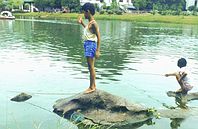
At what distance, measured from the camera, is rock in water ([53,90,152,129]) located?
10.4 m

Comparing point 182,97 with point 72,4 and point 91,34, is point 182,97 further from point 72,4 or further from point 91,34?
point 72,4

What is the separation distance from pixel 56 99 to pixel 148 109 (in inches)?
124

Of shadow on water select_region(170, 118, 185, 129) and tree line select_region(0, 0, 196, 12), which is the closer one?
shadow on water select_region(170, 118, 185, 129)

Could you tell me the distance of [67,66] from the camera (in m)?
18.9

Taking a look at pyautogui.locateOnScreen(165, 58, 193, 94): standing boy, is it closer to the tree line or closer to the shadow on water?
the shadow on water

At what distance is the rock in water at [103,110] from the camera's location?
408 inches

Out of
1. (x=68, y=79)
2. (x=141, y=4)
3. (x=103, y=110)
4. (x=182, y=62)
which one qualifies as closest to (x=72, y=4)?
(x=141, y=4)

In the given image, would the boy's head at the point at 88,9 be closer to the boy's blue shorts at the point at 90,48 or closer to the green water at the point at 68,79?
the boy's blue shorts at the point at 90,48

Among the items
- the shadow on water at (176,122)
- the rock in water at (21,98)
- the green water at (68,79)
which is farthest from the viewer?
the rock in water at (21,98)

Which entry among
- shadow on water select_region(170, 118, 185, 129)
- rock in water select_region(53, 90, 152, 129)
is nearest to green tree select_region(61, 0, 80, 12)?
rock in water select_region(53, 90, 152, 129)

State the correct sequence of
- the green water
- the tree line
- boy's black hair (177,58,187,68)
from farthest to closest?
the tree line, boy's black hair (177,58,187,68), the green water

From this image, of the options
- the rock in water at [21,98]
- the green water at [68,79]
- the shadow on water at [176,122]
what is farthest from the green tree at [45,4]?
the shadow on water at [176,122]

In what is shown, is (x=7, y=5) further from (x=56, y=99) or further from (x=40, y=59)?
(x=56, y=99)

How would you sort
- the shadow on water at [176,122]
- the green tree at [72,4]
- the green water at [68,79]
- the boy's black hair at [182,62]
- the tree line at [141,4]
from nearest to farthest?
1. the shadow on water at [176,122]
2. the green water at [68,79]
3. the boy's black hair at [182,62]
4. the green tree at [72,4]
5. the tree line at [141,4]
